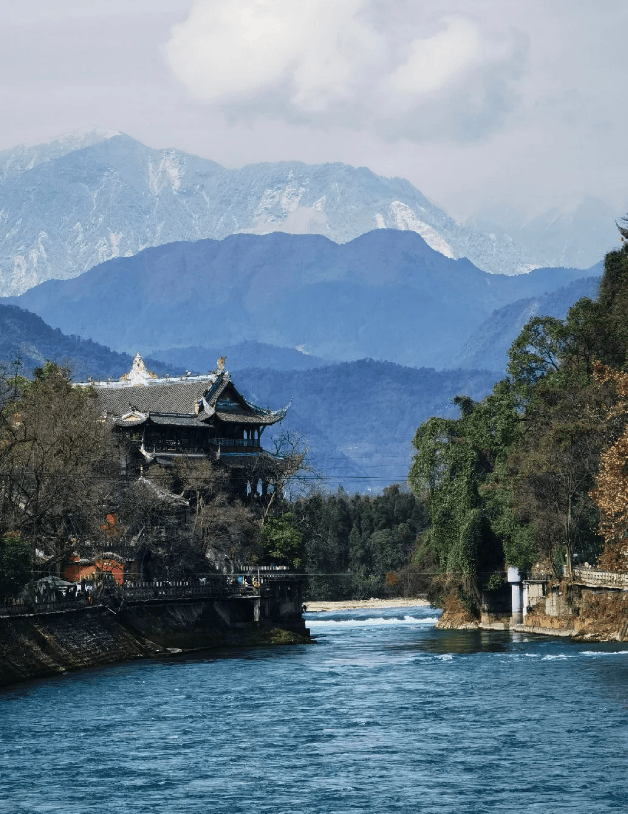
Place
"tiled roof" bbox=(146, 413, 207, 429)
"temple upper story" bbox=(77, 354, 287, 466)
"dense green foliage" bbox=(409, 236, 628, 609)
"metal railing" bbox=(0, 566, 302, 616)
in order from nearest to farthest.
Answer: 1. "metal railing" bbox=(0, 566, 302, 616)
2. "dense green foliage" bbox=(409, 236, 628, 609)
3. "tiled roof" bbox=(146, 413, 207, 429)
4. "temple upper story" bbox=(77, 354, 287, 466)

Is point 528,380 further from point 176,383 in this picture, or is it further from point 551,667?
point 551,667

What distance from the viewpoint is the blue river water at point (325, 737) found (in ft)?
160

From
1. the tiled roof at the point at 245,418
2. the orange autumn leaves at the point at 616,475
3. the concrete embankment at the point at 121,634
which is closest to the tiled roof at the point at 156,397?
the tiled roof at the point at 245,418

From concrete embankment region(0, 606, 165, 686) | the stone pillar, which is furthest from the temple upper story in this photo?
concrete embankment region(0, 606, 165, 686)

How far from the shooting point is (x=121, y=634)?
309ft

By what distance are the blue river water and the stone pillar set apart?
84.4 feet

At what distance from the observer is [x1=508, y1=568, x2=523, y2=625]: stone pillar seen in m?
119

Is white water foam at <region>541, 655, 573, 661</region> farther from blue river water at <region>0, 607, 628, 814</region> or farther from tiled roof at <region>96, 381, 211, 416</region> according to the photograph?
tiled roof at <region>96, 381, 211, 416</region>

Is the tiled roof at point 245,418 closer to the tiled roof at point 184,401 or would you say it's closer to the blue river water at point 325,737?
the tiled roof at point 184,401

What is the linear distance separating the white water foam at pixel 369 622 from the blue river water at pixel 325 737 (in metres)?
60.2

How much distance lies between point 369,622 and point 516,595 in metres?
41.7

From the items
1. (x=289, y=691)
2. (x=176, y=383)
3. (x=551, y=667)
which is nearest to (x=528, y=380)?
(x=176, y=383)

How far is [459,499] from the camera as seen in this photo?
405 feet

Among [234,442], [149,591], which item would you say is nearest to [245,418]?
[234,442]
